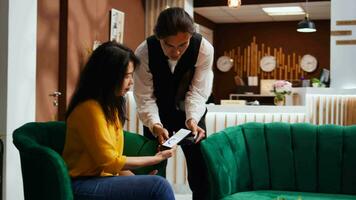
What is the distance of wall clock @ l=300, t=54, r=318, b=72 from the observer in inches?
458

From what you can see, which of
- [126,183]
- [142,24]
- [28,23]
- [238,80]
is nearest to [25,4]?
[28,23]

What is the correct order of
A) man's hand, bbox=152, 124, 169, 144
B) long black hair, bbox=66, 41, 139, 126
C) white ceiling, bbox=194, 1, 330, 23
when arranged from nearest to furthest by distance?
1. long black hair, bbox=66, 41, 139, 126
2. man's hand, bbox=152, 124, 169, 144
3. white ceiling, bbox=194, 1, 330, 23

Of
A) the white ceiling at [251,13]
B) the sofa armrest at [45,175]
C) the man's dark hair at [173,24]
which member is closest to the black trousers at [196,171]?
the man's dark hair at [173,24]

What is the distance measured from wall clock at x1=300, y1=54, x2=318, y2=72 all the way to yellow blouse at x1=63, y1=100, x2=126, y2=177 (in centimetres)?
1007

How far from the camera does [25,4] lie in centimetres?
407

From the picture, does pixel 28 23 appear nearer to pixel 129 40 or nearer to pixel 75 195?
pixel 75 195

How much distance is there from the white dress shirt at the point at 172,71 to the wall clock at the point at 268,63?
942 cm

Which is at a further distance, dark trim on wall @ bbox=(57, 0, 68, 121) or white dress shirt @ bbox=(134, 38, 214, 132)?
dark trim on wall @ bbox=(57, 0, 68, 121)

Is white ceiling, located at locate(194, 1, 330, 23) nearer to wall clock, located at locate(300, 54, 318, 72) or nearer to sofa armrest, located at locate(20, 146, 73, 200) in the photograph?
wall clock, located at locate(300, 54, 318, 72)

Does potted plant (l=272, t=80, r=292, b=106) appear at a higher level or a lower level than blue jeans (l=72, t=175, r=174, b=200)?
higher

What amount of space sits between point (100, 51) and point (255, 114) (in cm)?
281

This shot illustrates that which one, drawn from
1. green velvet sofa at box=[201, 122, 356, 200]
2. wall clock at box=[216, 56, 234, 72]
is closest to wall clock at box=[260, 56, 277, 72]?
wall clock at box=[216, 56, 234, 72]

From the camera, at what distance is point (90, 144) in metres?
2.07

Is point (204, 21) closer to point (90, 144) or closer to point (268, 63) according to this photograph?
point (268, 63)
